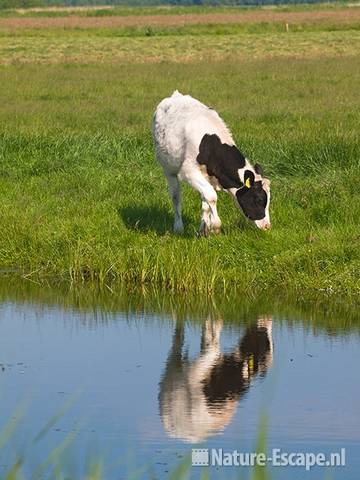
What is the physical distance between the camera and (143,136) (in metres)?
21.2

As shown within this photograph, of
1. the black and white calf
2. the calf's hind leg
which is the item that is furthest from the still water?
the calf's hind leg

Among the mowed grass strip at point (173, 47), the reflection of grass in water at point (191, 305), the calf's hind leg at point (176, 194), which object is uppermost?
the calf's hind leg at point (176, 194)

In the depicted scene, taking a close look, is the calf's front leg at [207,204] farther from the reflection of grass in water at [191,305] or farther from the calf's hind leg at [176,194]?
the reflection of grass in water at [191,305]

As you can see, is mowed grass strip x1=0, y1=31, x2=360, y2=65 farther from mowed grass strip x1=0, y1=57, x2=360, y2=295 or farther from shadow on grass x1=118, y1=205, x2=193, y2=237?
shadow on grass x1=118, y1=205, x2=193, y2=237

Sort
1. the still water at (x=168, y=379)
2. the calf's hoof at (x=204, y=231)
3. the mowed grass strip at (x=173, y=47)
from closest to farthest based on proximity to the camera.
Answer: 1. the still water at (x=168, y=379)
2. the calf's hoof at (x=204, y=231)
3. the mowed grass strip at (x=173, y=47)

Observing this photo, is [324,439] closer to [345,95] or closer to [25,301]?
[25,301]

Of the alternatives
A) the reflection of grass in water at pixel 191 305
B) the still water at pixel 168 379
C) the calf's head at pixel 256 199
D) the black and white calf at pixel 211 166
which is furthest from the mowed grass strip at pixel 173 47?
the still water at pixel 168 379

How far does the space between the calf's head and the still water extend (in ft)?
5.42

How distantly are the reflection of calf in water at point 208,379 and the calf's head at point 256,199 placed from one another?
2310 mm

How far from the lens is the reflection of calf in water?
852cm

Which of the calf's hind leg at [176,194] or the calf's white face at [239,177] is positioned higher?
the calf's white face at [239,177]

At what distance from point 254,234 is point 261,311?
1.86 meters

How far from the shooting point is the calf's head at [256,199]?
13977 mm

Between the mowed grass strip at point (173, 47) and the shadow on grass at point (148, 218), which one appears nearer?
the shadow on grass at point (148, 218)
